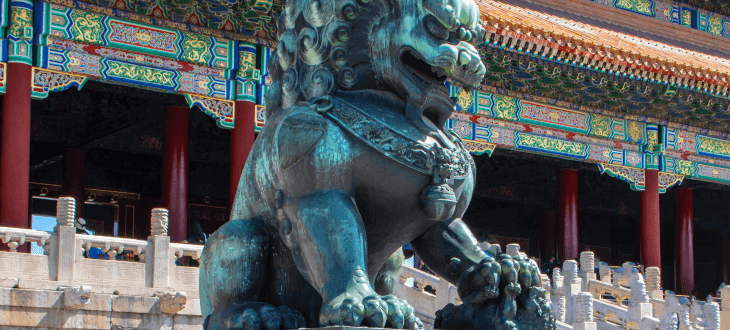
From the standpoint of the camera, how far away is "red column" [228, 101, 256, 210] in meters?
10.4

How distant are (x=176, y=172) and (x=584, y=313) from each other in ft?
16.2

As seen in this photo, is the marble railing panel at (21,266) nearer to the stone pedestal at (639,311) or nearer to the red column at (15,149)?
the red column at (15,149)

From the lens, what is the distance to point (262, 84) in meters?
10.7

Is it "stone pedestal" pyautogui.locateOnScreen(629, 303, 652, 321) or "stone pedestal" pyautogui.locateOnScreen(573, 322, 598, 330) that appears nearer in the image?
"stone pedestal" pyautogui.locateOnScreen(573, 322, 598, 330)

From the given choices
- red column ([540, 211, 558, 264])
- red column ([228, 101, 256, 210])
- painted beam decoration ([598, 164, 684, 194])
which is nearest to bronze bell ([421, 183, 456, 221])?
red column ([228, 101, 256, 210])

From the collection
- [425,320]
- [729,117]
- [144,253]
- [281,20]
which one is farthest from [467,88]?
[729,117]

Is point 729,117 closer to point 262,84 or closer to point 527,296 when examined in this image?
point 262,84

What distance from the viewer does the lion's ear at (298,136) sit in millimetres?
2688

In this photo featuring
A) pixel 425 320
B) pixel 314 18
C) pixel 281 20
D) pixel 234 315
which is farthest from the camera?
pixel 425 320

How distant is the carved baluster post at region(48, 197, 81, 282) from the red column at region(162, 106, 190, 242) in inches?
97.0

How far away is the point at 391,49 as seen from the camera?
2.84 metres

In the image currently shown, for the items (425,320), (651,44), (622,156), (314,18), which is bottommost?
(425,320)

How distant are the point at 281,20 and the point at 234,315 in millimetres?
999

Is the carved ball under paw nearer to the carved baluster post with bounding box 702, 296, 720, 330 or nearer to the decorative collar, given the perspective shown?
the decorative collar
